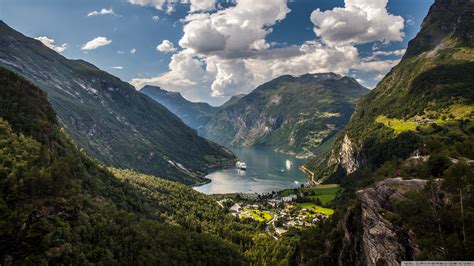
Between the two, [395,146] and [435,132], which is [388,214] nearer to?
[435,132]

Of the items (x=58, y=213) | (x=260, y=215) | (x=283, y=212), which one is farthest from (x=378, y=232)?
(x=283, y=212)

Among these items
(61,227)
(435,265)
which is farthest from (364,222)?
(61,227)

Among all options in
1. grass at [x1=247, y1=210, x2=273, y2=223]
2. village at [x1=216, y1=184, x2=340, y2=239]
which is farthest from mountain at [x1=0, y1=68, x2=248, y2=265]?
grass at [x1=247, y1=210, x2=273, y2=223]

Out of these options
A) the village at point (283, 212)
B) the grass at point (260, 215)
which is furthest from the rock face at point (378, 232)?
the grass at point (260, 215)

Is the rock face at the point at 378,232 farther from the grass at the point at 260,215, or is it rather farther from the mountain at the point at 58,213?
the grass at the point at 260,215

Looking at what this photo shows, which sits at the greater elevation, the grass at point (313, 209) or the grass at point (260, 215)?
the grass at point (313, 209)

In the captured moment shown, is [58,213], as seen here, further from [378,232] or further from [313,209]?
[313,209]
